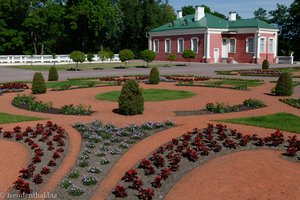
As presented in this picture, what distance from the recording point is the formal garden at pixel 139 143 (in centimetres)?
676

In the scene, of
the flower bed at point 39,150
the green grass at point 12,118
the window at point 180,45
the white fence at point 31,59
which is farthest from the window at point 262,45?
the flower bed at point 39,150

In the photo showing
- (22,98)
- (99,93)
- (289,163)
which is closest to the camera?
(289,163)

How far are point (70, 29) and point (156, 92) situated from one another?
136ft

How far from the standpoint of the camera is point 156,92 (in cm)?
1875

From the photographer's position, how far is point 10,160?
8242mm

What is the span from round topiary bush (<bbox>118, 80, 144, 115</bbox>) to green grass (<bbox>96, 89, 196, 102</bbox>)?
11.6 ft

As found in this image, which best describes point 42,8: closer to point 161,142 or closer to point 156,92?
point 156,92

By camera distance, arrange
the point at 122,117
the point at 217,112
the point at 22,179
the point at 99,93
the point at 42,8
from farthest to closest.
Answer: the point at 42,8 → the point at 99,93 → the point at 217,112 → the point at 122,117 → the point at 22,179

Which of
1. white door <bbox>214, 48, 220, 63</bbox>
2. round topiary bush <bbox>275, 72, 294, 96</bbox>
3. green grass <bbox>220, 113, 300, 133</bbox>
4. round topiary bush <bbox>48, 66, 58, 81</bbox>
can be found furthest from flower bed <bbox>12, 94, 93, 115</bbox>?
white door <bbox>214, 48, 220, 63</bbox>

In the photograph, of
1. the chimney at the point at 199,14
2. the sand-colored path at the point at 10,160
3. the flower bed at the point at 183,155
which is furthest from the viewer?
the chimney at the point at 199,14

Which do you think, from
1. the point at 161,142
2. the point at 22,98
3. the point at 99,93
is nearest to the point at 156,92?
the point at 99,93

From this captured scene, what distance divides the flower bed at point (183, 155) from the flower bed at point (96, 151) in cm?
57

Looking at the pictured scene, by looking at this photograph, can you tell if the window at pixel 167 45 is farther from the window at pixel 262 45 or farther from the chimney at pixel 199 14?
the window at pixel 262 45

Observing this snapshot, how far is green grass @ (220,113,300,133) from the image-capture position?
10875 mm
